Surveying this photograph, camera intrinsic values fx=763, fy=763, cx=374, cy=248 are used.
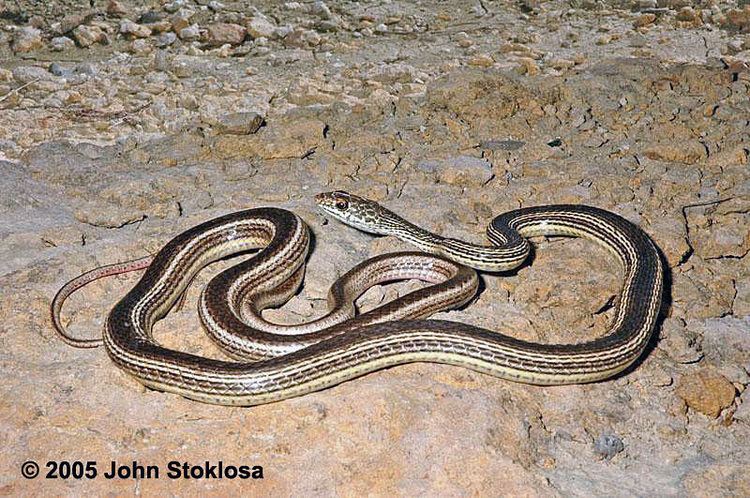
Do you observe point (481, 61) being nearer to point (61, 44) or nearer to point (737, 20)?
point (737, 20)

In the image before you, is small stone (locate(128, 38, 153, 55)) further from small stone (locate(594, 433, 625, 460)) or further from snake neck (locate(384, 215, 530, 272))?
small stone (locate(594, 433, 625, 460))

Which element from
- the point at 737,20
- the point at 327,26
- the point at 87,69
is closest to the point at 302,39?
the point at 327,26

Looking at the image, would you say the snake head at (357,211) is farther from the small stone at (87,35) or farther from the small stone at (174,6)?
the small stone at (174,6)

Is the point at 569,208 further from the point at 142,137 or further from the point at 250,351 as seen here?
the point at 142,137

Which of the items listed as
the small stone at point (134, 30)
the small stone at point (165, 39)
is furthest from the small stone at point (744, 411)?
the small stone at point (134, 30)

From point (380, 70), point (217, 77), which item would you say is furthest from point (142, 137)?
point (380, 70)

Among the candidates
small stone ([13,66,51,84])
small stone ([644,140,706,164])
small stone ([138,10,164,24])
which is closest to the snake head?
small stone ([644,140,706,164])
